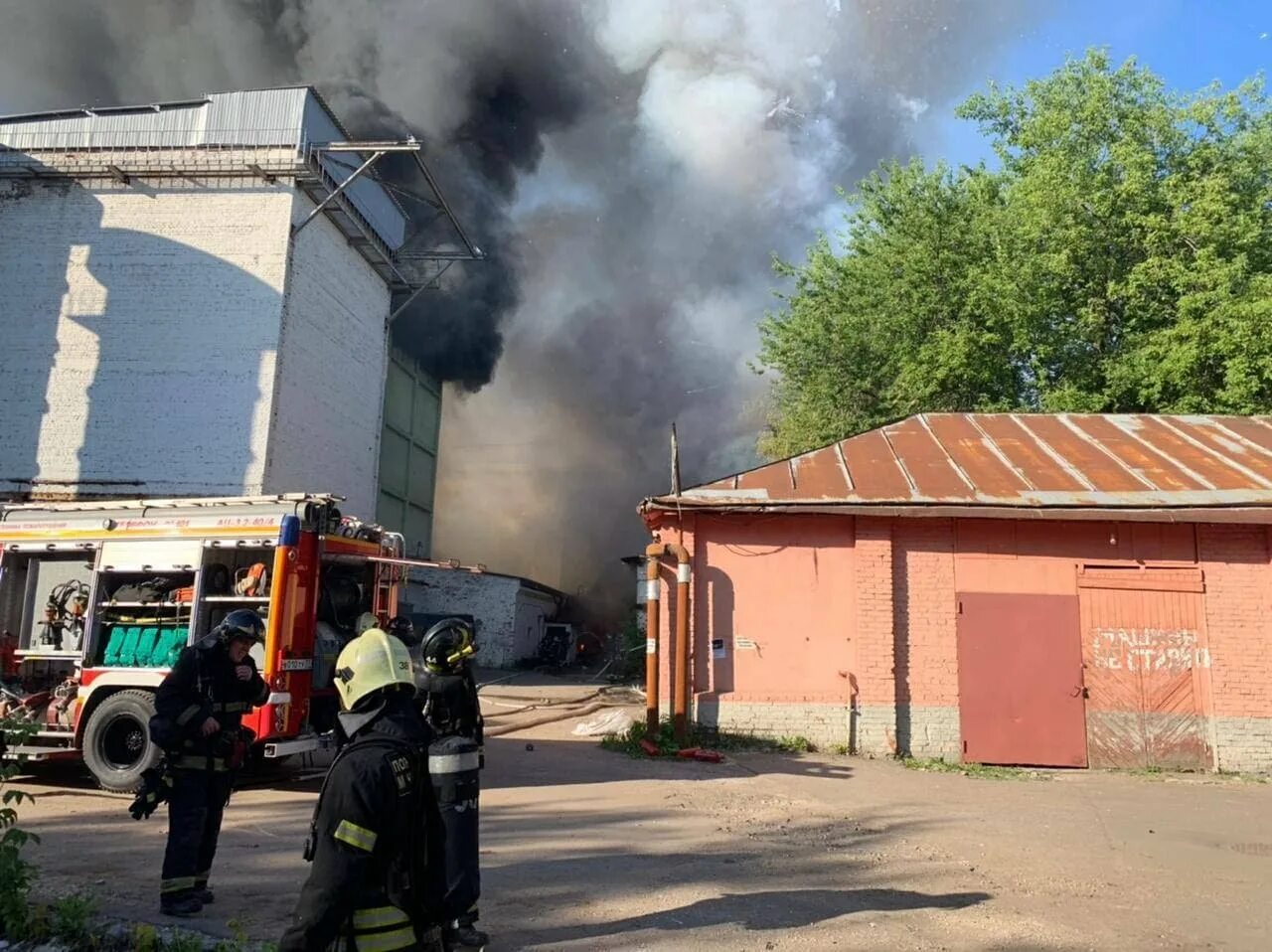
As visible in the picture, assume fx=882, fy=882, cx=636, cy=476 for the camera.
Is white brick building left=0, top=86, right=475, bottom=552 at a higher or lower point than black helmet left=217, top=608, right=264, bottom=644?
higher

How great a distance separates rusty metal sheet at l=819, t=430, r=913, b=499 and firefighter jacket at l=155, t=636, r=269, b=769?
7.73 meters

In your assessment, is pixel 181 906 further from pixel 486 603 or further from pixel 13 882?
pixel 486 603

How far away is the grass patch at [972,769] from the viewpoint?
10.1 m

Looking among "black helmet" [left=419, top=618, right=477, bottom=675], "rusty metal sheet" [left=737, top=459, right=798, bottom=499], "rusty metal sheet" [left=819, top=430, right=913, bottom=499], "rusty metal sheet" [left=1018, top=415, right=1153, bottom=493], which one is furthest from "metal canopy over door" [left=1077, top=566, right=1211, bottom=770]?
"black helmet" [left=419, top=618, right=477, bottom=675]

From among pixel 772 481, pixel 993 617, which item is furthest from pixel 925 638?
pixel 772 481

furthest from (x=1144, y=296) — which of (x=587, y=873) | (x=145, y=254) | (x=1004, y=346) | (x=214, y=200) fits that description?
(x=145, y=254)

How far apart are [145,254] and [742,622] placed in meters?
16.5

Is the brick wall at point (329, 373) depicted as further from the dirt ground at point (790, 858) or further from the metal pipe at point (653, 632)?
the dirt ground at point (790, 858)

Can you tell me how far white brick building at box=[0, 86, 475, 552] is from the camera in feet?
62.3

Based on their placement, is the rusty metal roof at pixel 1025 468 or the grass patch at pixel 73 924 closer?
the grass patch at pixel 73 924

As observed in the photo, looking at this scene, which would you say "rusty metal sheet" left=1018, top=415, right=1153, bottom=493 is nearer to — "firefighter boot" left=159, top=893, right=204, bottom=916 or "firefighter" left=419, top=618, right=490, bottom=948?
"firefighter" left=419, top=618, right=490, bottom=948

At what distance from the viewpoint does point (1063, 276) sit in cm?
1953

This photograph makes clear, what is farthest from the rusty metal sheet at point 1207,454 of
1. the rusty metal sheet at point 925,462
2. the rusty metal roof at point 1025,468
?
the rusty metal sheet at point 925,462

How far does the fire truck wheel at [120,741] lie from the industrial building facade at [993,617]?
588cm
